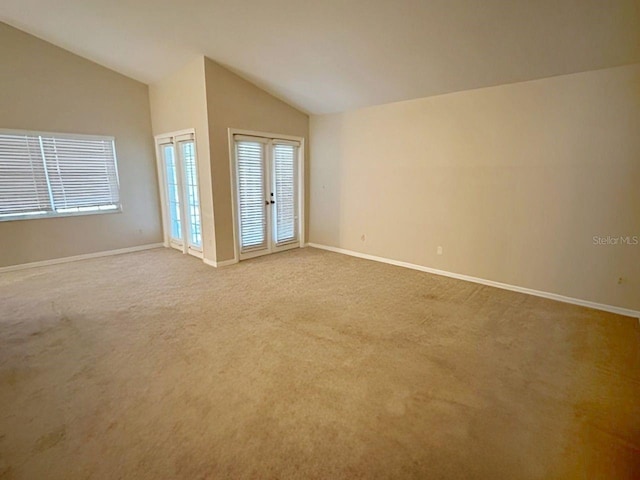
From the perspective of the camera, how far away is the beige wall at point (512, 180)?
3219 millimetres

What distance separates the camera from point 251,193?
17.0 ft

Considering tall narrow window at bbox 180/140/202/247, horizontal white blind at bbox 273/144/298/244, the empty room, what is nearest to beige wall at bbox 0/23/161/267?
the empty room

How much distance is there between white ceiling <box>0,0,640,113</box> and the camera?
105 inches

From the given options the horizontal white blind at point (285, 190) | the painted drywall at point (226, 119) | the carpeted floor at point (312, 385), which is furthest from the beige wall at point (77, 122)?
the horizontal white blind at point (285, 190)

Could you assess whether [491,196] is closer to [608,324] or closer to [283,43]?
[608,324]

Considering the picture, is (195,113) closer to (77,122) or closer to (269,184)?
(269,184)

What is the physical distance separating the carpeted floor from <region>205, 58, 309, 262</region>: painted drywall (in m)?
1.33

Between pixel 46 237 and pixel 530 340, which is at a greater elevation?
pixel 46 237

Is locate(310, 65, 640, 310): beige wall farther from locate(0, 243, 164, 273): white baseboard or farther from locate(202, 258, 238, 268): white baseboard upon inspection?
locate(0, 243, 164, 273): white baseboard

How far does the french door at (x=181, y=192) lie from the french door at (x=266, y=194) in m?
0.68

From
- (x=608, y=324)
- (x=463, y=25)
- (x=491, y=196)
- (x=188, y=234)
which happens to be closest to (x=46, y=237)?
(x=188, y=234)

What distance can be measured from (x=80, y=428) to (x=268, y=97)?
15.6ft

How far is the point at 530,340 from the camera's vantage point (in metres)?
2.85

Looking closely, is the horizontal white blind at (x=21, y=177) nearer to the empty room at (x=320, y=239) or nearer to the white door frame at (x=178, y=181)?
the empty room at (x=320, y=239)
